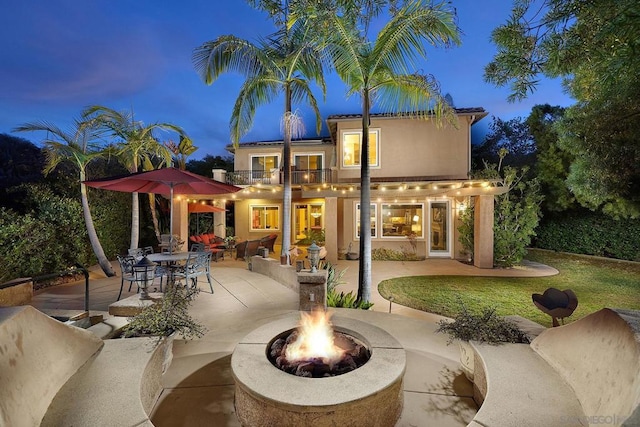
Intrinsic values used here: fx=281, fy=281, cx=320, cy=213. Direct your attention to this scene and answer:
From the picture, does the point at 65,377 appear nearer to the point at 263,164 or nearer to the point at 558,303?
the point at 558,303

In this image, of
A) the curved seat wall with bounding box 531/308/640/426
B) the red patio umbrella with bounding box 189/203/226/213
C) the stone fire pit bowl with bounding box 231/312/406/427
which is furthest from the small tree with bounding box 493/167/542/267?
the red patio umbrella with bounding box 189/203/226/213

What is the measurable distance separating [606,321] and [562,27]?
140 inches

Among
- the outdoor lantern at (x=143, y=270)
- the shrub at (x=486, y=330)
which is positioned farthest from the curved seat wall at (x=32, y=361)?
the shrub at (x=486, y=330)

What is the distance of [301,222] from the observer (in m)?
19.5

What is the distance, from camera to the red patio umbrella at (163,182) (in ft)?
18.2

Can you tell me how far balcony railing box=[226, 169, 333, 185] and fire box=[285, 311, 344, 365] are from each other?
11.8m

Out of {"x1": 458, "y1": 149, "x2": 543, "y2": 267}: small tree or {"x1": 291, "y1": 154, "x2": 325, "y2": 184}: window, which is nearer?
{"x1": 458, "y1": 149, "x2": 543, "y2": 267}: small tree

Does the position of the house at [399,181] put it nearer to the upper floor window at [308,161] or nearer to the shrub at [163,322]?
the upper floor window at [308,161]

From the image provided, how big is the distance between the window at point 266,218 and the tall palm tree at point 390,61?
12360 mm

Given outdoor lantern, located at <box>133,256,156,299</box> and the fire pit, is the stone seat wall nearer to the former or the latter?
the fire pit

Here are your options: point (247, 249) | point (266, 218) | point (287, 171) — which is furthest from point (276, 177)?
point (287, 171)

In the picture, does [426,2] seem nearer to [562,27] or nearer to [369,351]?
[562,27]

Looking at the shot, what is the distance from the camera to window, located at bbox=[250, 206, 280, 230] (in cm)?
1816

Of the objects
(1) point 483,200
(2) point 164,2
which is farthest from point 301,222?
(2) point 164,2
